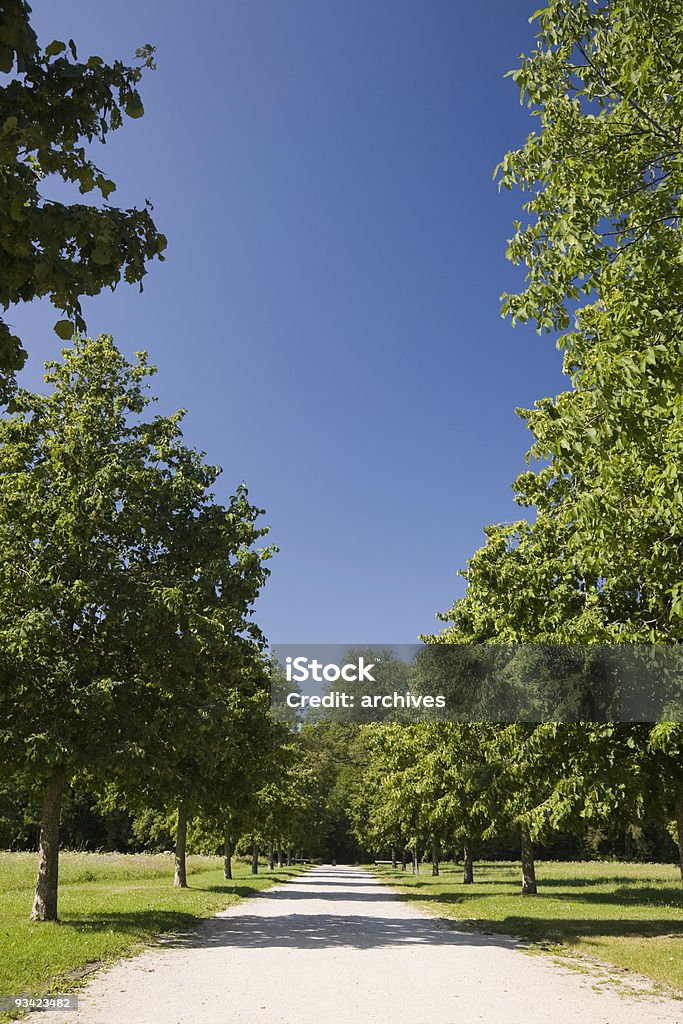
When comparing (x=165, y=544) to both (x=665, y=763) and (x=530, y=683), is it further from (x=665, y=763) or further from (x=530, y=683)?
(x=665, y=763)

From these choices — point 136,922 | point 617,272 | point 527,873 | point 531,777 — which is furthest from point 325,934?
point 527,873

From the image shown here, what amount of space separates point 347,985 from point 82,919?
8.13 metres

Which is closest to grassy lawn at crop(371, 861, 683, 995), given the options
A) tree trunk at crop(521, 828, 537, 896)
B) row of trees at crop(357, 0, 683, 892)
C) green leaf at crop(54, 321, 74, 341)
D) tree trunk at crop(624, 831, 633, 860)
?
tree trunk at crop(521, 828, 537, 896)

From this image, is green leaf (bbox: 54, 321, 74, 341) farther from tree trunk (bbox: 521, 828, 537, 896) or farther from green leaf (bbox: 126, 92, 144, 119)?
tree trunk (bbox: 521, 828, 537, 896)

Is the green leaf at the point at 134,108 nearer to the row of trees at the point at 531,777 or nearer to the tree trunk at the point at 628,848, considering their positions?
the row of trees at the point at 531,777

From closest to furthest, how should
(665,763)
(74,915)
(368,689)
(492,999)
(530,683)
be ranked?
1. (492,999)
2. (665,763)
3. (530,683)
4. (74,915)
5. (368,689)

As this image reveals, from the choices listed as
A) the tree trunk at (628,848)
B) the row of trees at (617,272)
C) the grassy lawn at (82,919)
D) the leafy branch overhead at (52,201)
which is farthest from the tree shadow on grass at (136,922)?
the tree trunk at (628,848)

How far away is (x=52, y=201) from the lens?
473 cm

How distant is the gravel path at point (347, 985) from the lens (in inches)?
330

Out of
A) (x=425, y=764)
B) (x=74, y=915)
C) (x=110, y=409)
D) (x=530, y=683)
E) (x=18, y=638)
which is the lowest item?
(x=74, y=915)

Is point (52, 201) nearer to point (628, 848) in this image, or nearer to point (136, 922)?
point (136, 922)

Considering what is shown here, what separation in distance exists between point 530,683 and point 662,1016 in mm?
7441

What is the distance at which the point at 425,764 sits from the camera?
29.0m

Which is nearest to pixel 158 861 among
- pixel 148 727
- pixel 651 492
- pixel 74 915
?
pixel 74 915
